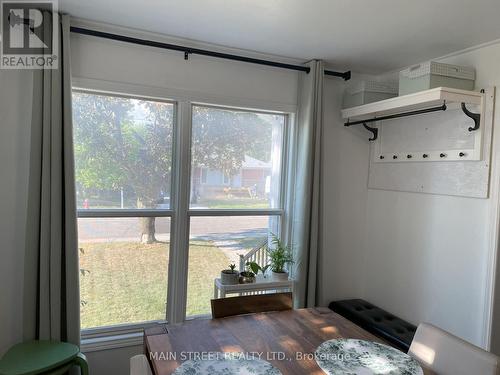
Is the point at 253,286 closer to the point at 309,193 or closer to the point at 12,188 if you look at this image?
the point at 309,193

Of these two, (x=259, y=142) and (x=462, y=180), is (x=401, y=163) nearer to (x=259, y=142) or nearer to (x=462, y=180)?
(x=462, y=180)

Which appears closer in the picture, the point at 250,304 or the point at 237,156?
the point at 250,304

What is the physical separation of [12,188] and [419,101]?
2.46 m

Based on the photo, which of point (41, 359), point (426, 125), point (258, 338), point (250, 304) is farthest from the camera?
point (426, 125)

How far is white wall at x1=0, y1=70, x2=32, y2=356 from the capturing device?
2074 millimetres

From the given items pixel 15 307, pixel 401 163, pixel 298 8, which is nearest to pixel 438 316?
pixel 401 163

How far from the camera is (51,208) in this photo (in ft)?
6.75

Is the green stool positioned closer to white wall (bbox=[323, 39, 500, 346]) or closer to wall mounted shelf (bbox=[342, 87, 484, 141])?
white wall (bbox=[323, 39, 500, 346])

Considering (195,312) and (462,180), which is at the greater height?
(462,180)

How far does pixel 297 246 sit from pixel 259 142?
842mm

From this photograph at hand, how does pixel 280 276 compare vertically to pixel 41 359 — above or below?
above

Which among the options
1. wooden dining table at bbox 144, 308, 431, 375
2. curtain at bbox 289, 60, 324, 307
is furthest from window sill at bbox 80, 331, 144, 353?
curtain at bbox 289, 60, 324, 307

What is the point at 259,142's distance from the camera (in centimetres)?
282

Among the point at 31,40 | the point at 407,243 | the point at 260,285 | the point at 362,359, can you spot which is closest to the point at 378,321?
the point at 407,243
